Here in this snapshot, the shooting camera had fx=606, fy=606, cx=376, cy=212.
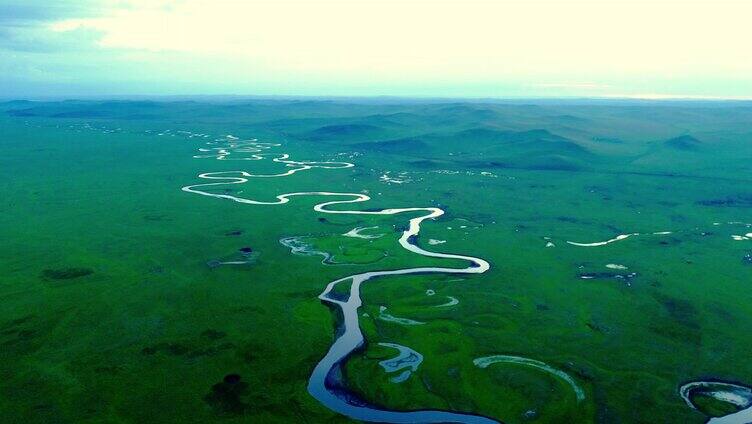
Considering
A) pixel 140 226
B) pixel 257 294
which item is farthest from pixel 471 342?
pixel 140 226

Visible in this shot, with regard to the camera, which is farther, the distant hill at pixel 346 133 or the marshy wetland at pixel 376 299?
the distant hill at pixel 346 133

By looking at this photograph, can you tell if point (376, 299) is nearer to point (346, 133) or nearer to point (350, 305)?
point (350, 305)

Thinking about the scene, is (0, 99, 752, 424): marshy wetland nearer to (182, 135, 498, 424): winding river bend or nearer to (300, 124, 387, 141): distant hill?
(182, 135, 498, 424): winding river bend

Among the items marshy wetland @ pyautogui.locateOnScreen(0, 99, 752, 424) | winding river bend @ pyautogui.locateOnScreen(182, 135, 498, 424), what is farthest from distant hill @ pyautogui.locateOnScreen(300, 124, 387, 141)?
marshy wetland @ pyautogui.locateOnScreen(0, 99, 752, 424)

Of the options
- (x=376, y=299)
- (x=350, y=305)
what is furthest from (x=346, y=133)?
(x=350, y=305)

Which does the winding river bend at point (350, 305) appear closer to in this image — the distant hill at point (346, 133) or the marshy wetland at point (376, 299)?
the marshy wetland at point (376, 299)

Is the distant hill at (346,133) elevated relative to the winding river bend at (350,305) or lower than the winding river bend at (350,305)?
elevated

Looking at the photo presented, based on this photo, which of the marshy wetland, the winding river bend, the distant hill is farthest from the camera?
the distant hill

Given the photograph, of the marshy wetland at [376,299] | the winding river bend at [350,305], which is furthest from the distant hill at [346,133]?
the marshy wetland at [376,299]

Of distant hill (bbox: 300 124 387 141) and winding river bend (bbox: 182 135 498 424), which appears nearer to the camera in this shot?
winding river bend (bbox: 182 135 498 424)
